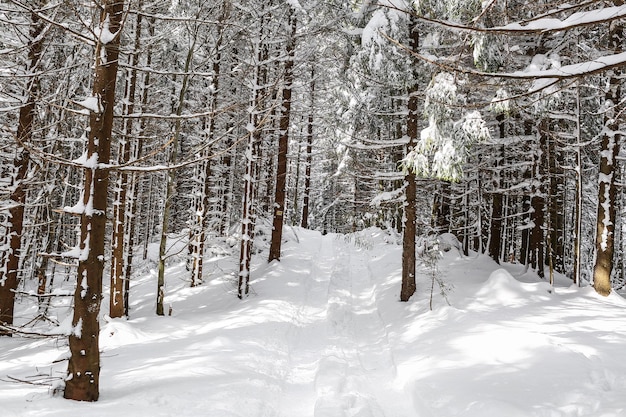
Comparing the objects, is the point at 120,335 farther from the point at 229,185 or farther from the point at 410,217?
the point at 229,185

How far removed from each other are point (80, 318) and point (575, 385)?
6521 millimetres

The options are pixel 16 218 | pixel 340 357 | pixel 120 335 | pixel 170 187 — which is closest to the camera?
pixel 340 357

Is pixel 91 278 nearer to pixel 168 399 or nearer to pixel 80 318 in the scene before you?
pixel 80 318

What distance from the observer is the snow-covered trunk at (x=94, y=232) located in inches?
176

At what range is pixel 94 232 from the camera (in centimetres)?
462

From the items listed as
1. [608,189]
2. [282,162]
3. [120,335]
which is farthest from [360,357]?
[282,162]

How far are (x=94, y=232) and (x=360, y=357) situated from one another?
5710 mm

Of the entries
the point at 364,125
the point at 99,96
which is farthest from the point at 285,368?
the point at 364,125

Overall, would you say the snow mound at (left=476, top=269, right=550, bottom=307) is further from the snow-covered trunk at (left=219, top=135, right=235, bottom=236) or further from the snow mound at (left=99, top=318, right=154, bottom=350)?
the snow-covered trunk at (left=219, top=135, right=235, bottom=236)

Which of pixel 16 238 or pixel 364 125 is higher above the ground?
pixel 364 125

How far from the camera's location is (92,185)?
4656 mm

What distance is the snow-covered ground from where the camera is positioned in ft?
16.2

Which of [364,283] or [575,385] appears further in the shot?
[364,283]

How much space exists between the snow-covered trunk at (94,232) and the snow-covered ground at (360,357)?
12.7 inches
